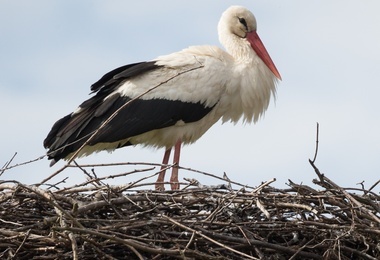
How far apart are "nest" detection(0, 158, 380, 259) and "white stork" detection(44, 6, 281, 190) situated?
2071mm

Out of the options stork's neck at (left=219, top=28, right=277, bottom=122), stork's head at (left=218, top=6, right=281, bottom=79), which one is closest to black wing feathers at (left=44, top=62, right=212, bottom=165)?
stork's neck at (left=219, top=28, right=277, bottom=122)

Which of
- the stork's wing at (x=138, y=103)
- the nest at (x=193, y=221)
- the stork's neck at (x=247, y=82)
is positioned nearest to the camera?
the nest at (x=193, y=221)

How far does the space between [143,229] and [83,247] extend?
380 mm

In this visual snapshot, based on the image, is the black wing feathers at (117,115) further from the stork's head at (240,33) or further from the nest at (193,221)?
the nest at (193,221)

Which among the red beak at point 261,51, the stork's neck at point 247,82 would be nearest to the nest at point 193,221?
the stork's neck at point 247,82

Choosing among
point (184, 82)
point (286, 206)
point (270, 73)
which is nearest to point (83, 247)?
point (286, 206)

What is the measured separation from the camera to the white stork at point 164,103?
8.88m

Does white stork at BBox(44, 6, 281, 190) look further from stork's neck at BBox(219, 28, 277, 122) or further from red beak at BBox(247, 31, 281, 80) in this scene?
red beak at BBox(247, 31, 281, 80)

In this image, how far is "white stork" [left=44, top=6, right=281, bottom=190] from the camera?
350 inches

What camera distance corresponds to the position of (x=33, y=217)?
21.8ft

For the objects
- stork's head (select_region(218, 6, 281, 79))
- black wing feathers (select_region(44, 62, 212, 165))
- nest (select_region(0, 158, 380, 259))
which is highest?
stork's head (select_region(218, 6, 281, 79))

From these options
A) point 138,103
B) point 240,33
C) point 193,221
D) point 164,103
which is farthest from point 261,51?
point 193,221

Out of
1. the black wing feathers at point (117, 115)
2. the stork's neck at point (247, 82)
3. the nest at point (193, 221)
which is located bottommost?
the nest at point (193, 221)

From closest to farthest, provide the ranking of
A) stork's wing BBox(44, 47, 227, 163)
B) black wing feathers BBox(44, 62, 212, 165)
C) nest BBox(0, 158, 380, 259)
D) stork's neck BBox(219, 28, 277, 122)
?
nest BBox(0, 158, 380, 259), black wing feathers BBox(44, 62, 212, 165), stork's wing BBox(44, 47, 227, 163), stork's neck BBox(219, 28, 277, 122)
